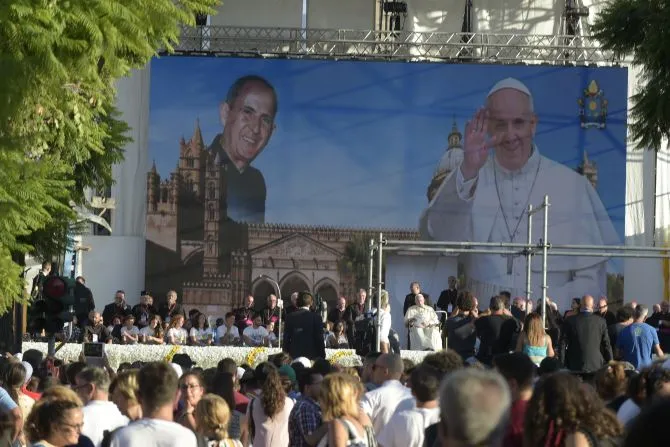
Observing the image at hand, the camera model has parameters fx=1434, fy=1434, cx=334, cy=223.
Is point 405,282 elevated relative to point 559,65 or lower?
lower

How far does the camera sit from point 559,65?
32625 millimetres

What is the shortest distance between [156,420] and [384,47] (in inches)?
1049

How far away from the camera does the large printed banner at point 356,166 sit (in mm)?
32500

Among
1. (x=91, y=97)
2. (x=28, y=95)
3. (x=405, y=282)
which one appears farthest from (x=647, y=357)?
(x=405, y=282)

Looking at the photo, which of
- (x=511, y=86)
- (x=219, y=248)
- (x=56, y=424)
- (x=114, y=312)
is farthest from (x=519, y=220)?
(x=56, y=424)

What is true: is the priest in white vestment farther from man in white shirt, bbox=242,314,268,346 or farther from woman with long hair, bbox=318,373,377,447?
woman with long hair, bbox=318,373,377,447

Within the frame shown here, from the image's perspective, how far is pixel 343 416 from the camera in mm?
7762

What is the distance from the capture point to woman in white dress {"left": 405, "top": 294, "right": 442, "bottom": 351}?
21047 millimetres

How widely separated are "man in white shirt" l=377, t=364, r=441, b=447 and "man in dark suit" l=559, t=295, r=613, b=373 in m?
7.58

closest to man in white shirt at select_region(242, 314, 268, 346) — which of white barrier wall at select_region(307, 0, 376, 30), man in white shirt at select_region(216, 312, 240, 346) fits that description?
man in white shirt at select_region(216, 312, 240, 346)

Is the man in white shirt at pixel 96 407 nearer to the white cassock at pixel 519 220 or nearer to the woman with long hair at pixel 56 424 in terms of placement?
the woman with long hair at pixel 56 424

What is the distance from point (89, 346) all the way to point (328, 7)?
2246cm

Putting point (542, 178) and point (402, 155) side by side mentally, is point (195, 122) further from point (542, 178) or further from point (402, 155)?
point (542, 178)

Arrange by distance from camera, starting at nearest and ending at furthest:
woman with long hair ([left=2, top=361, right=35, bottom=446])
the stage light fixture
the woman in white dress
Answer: woman with long hair ([left=2, top=361, right=35, bottom=446]) → the woman in white dress → the stage light fixture
